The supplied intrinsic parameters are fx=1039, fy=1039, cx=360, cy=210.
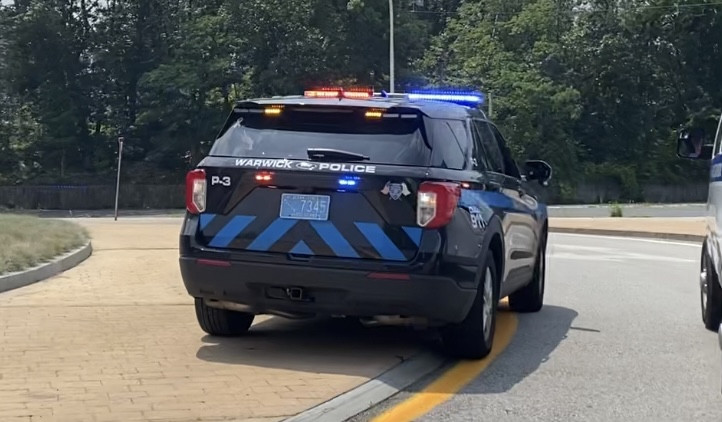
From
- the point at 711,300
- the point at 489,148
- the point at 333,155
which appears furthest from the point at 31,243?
the point at 711,300

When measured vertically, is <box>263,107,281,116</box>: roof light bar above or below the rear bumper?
above

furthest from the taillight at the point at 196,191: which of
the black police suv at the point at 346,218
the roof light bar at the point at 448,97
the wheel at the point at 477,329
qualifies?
the wheel at the point at 477,329

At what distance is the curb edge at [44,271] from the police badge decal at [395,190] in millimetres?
5325

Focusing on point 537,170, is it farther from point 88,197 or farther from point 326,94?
point 88,197

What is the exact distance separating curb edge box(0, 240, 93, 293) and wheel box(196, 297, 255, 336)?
3471 mm

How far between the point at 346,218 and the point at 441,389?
131cm

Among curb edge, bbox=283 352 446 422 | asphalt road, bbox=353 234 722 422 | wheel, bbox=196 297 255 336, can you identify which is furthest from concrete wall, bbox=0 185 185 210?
curb edge, bbox=283 352 446 422

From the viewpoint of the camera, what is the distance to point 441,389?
22.3 feet

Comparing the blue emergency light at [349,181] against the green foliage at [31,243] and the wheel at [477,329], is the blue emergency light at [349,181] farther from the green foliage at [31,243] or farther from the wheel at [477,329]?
the green foliage at [31,243]

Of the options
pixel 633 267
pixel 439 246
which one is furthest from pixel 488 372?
pixel 633 267

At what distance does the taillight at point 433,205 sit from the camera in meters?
7.00

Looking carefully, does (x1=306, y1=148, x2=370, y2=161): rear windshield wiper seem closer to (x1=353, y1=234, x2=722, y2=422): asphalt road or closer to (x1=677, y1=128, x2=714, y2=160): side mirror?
(x1=353, y1=234, x2=722, y2=422): asphalt road

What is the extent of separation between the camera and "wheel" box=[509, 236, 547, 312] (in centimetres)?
1048

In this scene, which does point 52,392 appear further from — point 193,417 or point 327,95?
point 327,95
